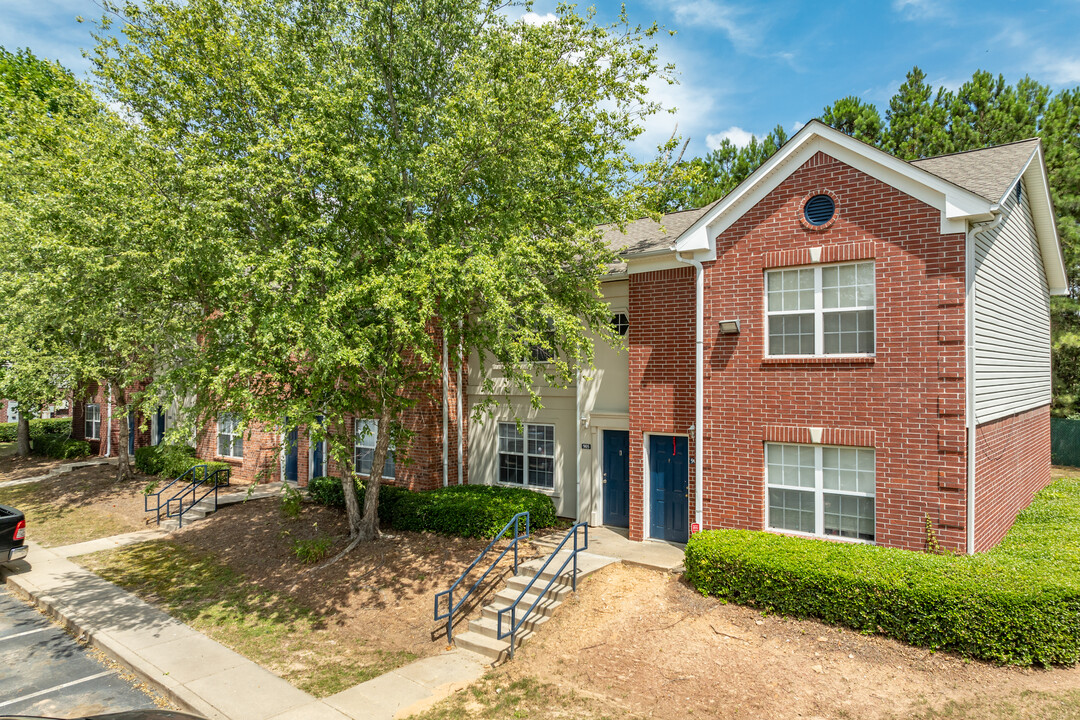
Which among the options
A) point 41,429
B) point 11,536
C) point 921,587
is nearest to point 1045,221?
point 921,587

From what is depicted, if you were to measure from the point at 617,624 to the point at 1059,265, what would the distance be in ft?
53.4

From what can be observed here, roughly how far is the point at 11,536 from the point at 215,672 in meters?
Result: 8.17

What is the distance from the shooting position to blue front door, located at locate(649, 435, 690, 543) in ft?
43.5

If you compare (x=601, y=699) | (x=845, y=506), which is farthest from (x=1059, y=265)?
(x=601, y=699)

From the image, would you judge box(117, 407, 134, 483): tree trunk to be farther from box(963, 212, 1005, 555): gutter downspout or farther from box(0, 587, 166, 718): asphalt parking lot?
box(963, 212, 1005, 555): gutter downspout

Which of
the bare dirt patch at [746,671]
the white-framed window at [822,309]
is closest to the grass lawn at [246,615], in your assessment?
the bare dirt patch at [746,671]

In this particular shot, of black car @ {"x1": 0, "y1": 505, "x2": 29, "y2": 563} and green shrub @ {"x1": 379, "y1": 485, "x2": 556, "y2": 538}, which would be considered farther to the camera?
green shrub @ {"x1": 379, "y1": 485, "x2": 556, "y2": 538}

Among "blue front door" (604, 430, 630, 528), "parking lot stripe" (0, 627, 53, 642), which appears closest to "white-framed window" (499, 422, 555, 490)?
"blue front door" (604, 430, 630, 528)

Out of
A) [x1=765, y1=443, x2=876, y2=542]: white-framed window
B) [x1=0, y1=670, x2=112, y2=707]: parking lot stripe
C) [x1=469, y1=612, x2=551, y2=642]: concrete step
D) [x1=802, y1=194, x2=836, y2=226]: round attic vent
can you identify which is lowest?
[x1=0, y1=670, x2=112, y2=707]: parking lot stripe

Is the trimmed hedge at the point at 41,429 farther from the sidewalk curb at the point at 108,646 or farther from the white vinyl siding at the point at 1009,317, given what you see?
the white vinyl siding at the point at 1009,317

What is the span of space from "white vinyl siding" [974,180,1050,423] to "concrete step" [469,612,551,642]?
811 cm

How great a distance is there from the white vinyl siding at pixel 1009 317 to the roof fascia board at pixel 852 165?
1.31 meters

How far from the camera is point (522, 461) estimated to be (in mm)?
16844

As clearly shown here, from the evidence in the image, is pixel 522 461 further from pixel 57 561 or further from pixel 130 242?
pixel 57 561
